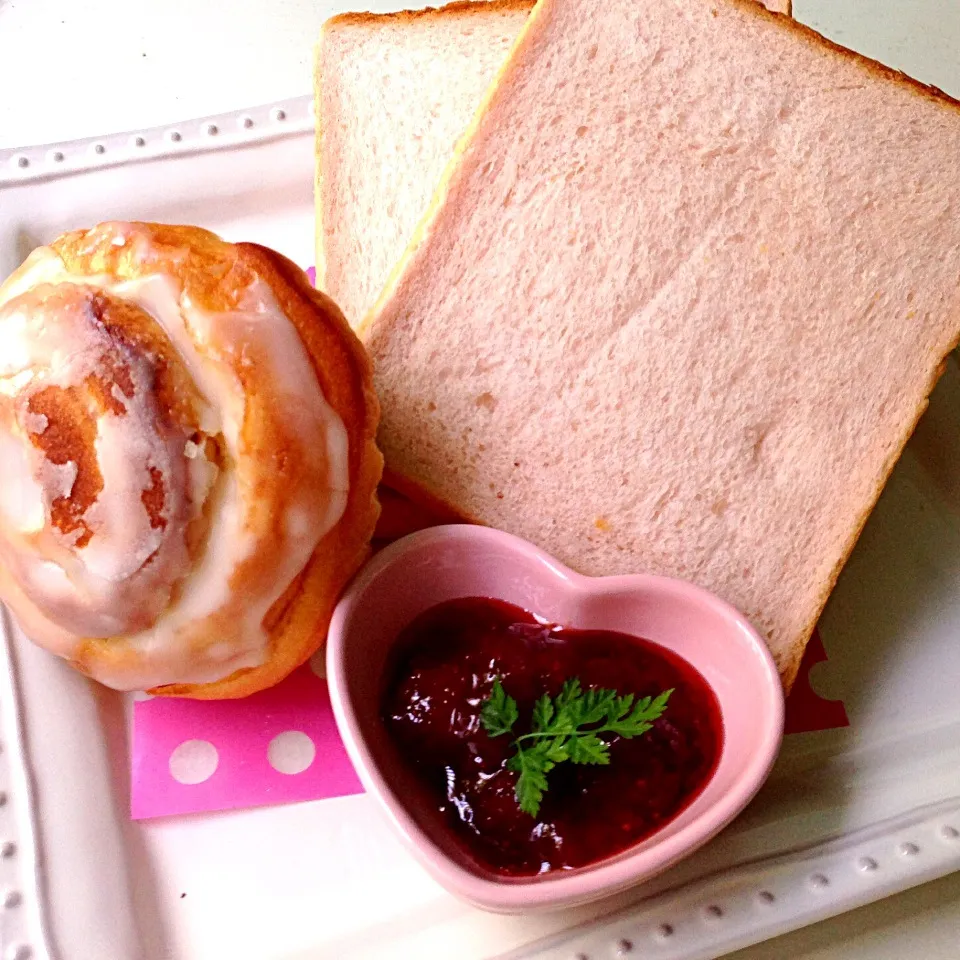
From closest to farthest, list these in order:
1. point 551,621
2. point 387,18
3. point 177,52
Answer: point 551,621, point 387,18, point 177,52

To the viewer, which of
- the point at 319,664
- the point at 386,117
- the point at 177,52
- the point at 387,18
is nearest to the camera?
the point at 319,664

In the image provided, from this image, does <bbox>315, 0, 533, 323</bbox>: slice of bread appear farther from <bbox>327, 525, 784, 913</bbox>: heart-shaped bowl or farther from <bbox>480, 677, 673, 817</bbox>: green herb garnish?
<bbox>480, 677, 673, 817</bbox>: green herb garnish

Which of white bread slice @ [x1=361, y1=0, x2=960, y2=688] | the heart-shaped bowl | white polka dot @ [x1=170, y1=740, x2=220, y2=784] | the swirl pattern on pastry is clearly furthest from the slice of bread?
white polka dot @ [x1=170, y1=740, x2=220, y2=784]

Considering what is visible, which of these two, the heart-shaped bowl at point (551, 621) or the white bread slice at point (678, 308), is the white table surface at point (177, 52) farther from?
the heart-shaped bowl at point (551, 621)

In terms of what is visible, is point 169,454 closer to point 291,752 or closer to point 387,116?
point 291,752

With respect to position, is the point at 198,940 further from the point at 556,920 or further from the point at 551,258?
the point at 551,258

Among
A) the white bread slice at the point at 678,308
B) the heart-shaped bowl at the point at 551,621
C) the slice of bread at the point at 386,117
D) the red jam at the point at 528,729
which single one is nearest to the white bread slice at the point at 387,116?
the slice of bread at the point at 386,117

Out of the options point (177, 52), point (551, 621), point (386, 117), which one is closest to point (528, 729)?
point (551, 621)
